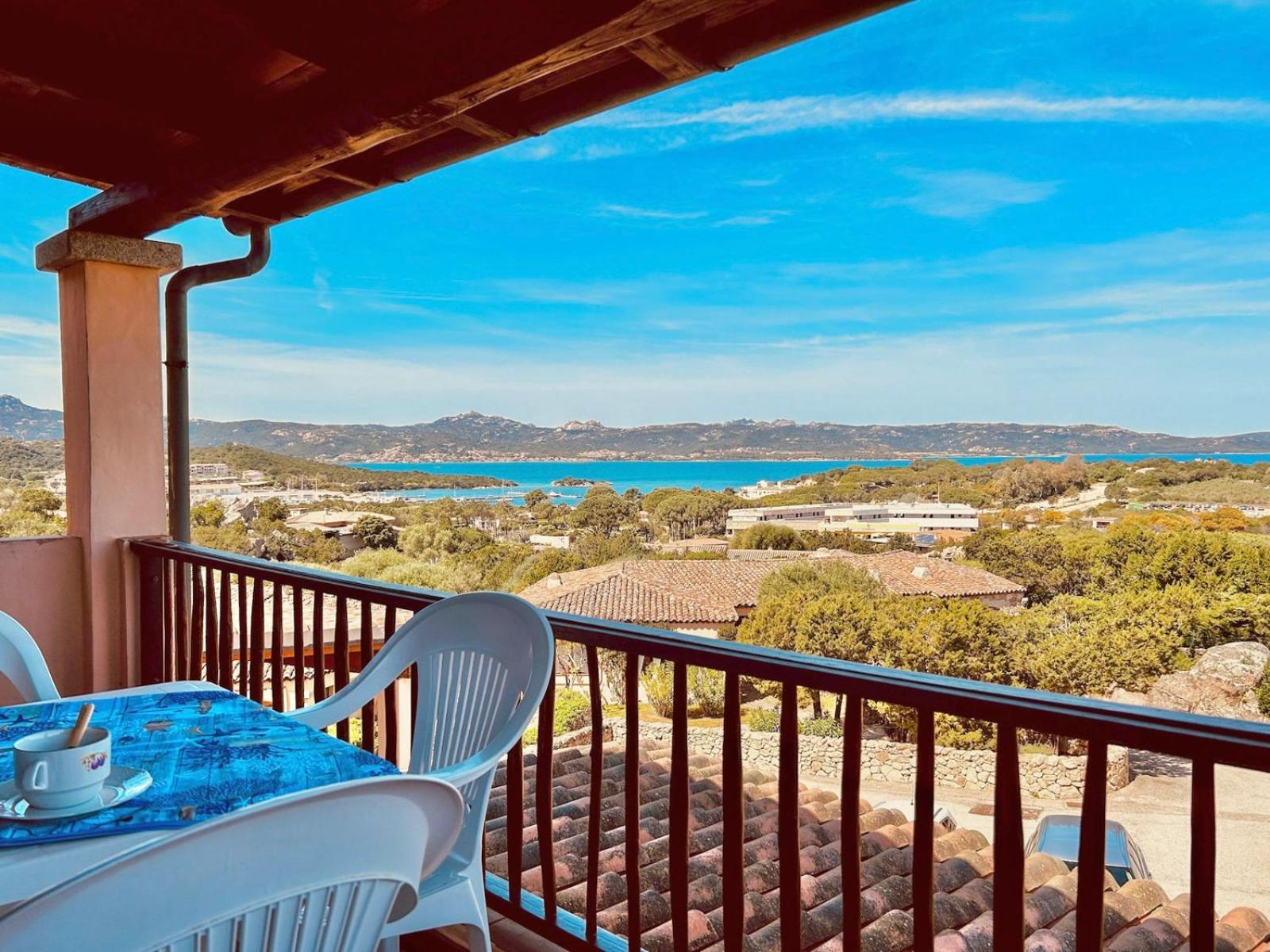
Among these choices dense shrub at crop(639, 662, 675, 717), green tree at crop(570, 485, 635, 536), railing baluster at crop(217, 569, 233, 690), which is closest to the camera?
railing baluster at crop(217, 569, 233, 690)

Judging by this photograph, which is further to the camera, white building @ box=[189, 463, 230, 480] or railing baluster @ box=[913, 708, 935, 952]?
white building @ box=[189, 463, 230, 480]

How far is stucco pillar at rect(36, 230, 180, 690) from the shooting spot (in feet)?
11.9

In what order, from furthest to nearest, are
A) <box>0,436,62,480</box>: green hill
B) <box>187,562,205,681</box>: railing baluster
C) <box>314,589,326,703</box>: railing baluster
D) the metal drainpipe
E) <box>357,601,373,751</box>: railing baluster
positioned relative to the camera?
<box>0,436,62,480</box>: green hill, the metal drainpipe, <box>187,562,205,681</box>: railing baluster, <box>314,589,326,703</box>: railing baluster, <box>357,601,373,751</box>: railing baluster

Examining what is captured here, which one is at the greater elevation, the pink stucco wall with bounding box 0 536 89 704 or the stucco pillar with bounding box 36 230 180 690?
the stucco pillar with bounding box 36 230 180 690

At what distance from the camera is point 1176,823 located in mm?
15992

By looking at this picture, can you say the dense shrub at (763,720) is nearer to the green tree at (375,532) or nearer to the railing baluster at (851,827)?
the green tree at (375,532)

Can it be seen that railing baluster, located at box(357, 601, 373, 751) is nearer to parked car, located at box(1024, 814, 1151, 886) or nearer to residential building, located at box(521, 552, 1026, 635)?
parked car, located at box(1024, 814, 1151, 886)

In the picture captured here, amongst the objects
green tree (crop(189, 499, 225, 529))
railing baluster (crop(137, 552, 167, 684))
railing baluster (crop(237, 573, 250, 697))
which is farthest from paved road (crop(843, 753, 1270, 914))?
green tree (crop(189, 499, 225, 529))

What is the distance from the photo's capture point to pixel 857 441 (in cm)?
3328

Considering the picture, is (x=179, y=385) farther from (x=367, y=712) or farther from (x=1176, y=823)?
(x=1176, y=823)

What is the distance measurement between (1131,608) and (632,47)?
1061 inches

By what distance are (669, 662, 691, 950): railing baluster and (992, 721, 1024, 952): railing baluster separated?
2.06ft

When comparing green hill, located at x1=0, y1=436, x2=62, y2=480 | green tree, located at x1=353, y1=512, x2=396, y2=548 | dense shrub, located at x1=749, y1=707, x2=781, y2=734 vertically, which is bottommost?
dense shrub, located at x1=749, y1=707, x2=781, y2=734

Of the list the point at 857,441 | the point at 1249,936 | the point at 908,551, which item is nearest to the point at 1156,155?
the point at 857,441
